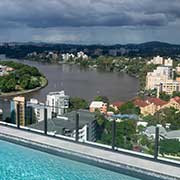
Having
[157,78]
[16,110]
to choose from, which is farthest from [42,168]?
[157,78]

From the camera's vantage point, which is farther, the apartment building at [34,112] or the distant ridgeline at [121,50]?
the distant ridgeline at [121,50]

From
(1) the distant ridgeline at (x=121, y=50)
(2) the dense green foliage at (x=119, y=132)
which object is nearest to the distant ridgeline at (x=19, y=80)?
(2) the dense green foliage at (x=119, y=132)

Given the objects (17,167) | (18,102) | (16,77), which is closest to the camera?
(17,167)

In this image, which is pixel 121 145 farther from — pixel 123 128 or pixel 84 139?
pixel 84 139

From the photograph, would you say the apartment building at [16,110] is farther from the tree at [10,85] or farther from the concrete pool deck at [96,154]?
the tree at [10,85]

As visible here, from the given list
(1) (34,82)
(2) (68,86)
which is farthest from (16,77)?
(2) (68,86)

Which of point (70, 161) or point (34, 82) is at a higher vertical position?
point (70, 161)

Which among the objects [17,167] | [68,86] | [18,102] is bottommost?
[68,86]
